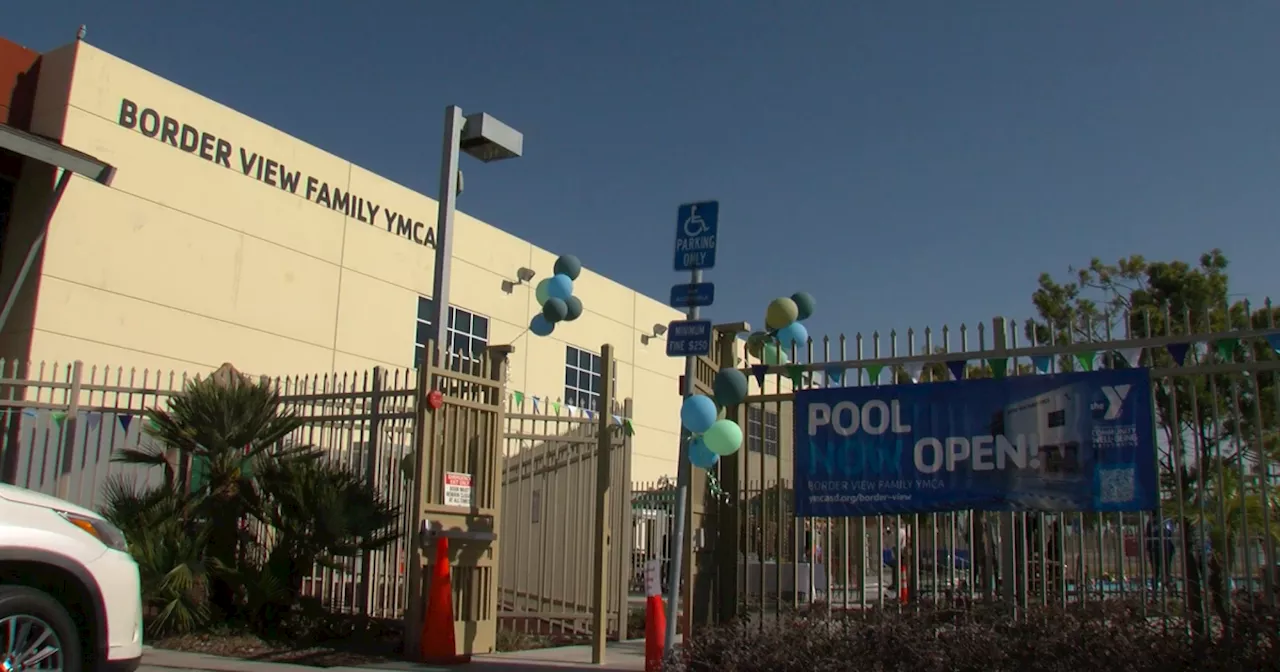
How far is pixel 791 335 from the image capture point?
9211 mm

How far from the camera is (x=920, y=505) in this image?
820 cm

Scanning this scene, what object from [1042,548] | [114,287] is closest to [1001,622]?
[1042,548]

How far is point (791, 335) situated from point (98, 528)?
5.61 m

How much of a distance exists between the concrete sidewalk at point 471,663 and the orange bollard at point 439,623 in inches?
6.6

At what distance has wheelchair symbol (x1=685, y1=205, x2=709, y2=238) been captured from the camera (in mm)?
8789

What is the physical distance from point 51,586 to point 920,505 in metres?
5.86

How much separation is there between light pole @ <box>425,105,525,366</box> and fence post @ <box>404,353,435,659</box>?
6.77ft

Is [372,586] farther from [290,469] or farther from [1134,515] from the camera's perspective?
[1134,515]

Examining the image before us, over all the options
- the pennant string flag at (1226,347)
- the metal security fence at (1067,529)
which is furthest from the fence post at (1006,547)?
the pennant string flag at (1226,347)

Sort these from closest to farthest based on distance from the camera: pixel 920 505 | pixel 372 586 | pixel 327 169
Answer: pixel 920 505 → pixel 372 586 → pixel 327 169

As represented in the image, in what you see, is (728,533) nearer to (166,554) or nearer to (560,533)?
(560,533)

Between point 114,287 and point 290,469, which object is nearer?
point 290,469

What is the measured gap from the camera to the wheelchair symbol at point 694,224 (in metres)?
8.79

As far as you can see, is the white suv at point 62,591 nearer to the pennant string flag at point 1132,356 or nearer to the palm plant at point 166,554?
the palm plant at point 166,554
